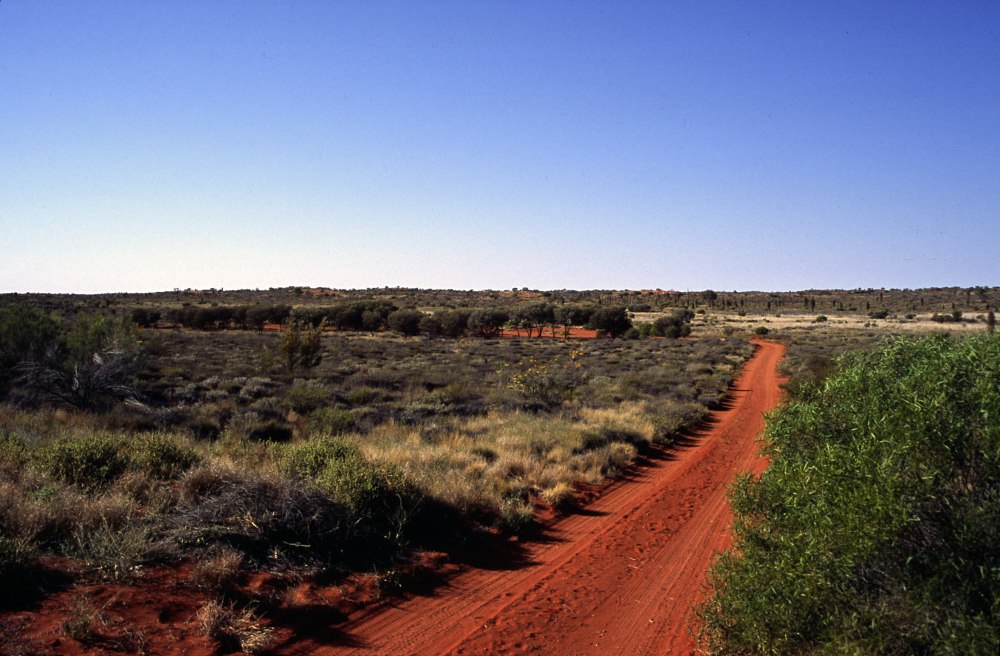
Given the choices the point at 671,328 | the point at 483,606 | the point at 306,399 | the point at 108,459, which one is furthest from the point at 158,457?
the point at 671,328

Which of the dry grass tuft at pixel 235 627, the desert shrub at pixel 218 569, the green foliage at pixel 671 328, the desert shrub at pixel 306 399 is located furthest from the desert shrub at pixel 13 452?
the green foliage at pixel 671 328

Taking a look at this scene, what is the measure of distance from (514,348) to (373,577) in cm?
3434

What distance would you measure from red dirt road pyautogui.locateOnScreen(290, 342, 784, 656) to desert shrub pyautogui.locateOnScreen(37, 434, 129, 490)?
13.9 ft

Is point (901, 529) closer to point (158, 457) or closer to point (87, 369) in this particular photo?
point (158, 457)

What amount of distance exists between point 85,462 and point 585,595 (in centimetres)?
670

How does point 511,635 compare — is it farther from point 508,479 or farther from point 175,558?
point 508,479

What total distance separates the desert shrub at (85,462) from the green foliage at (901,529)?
7826mm

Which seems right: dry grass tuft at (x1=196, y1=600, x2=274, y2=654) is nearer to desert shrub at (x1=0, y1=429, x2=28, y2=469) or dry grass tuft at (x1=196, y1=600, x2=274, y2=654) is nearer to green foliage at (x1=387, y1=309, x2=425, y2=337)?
desert shrub at (x1=0, y1=429, x2=28, y2=469)

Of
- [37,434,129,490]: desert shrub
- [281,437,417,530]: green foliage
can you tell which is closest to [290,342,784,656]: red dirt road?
[281,437,417,530]: green foliage

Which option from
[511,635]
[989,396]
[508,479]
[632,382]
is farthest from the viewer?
[632,382]

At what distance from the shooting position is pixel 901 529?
3.58m

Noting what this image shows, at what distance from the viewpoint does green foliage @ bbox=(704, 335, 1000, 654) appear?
336 centimetres

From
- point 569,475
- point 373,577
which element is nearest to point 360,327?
point 569,475

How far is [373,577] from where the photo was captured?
21.1 ft
